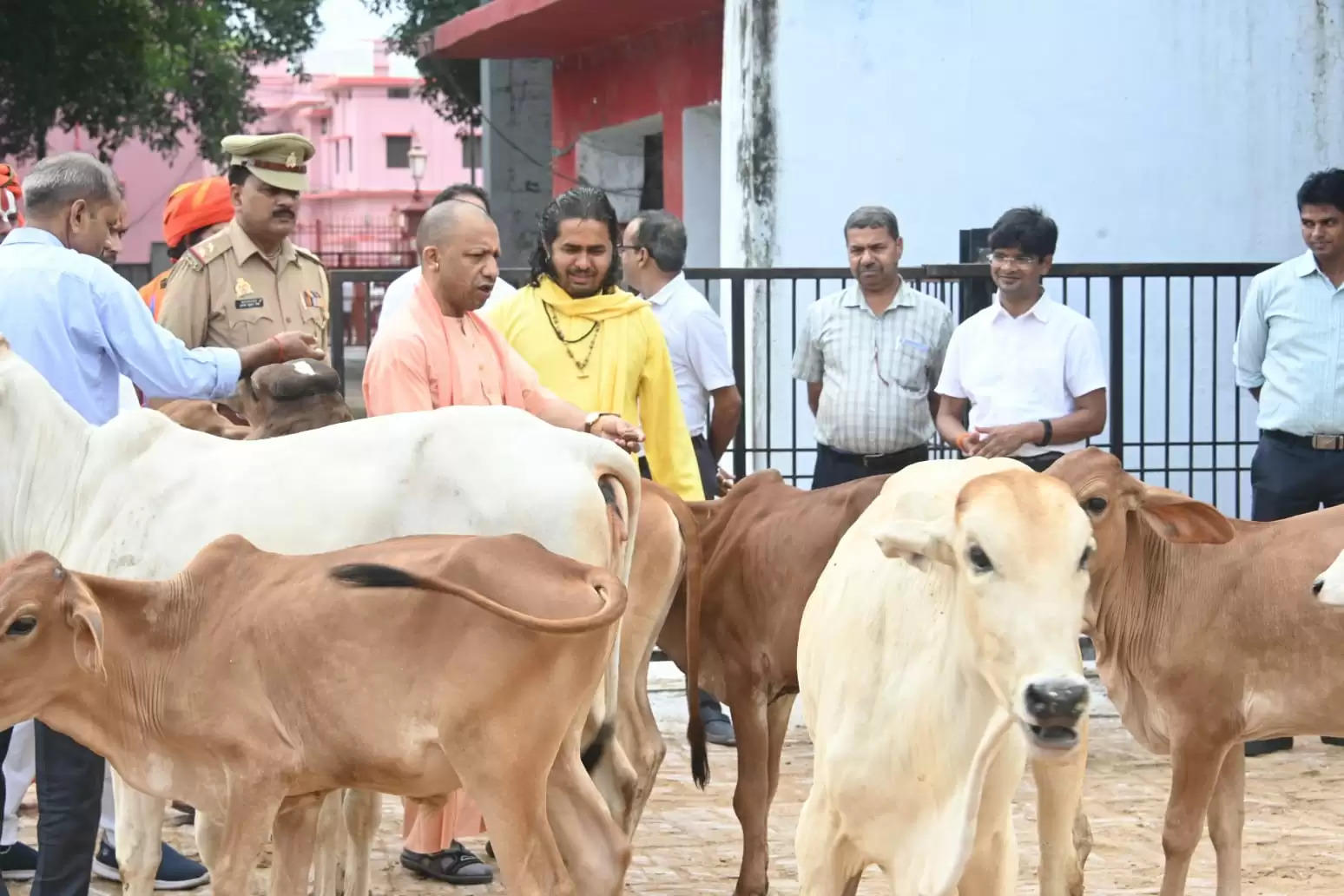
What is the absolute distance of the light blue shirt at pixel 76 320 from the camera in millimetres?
5551

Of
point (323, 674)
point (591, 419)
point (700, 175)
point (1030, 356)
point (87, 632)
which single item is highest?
point (700, 175)

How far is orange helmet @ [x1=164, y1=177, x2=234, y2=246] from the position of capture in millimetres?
7230

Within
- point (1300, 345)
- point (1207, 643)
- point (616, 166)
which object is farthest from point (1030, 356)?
point (616, 166)

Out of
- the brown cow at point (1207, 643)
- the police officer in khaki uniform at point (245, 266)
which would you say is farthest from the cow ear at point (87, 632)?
the brown cow at point (1207, 643)

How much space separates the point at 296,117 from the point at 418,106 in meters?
6.13

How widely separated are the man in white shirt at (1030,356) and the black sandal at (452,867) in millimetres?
2335

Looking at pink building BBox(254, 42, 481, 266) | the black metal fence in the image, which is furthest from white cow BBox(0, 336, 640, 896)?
pink building BBox(254, 42, 481, 266)

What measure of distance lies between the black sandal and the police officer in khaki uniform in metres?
1.71

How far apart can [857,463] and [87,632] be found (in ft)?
13.1

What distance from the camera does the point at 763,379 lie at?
11.0 meters

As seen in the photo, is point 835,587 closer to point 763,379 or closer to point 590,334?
point 590,334

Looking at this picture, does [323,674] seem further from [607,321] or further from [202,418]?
[202,418]

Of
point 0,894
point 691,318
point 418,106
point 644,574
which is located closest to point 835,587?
point 644,574

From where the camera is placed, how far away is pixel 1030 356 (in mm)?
7480
